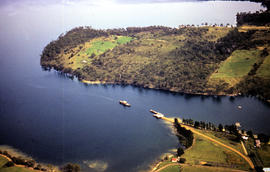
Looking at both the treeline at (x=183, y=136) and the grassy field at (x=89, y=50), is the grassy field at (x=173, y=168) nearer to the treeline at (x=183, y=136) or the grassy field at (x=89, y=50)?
the treeline at (x=183, y=136)

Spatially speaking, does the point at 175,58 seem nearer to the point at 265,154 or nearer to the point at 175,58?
the point at 175,58

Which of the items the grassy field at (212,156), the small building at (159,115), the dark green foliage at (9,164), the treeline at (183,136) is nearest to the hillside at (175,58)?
the small building at (159,115)

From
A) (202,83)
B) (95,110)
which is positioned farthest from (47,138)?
(202,83)

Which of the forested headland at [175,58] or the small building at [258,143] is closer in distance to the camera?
the small building at [258,143]

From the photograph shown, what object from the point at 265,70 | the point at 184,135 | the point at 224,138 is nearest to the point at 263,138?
the point at 224,138

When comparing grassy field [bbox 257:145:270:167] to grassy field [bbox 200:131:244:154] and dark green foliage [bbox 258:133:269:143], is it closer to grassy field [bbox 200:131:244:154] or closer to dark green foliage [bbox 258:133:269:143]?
dark green foliage [bbox 258:133:269:143]

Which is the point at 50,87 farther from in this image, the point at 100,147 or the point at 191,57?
the point at 191,57

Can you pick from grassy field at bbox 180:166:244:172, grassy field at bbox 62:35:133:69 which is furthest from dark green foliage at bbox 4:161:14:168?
grassy field at bbox 62:35:133:69

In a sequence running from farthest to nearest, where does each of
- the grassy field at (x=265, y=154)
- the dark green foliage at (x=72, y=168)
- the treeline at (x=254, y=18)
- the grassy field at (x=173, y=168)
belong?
the treeline at (x=254, y=18), the dark green foliage at (x=72, y=168), the grassy field at (x=173, y=168), the grassy field at (x=265, y=154)
